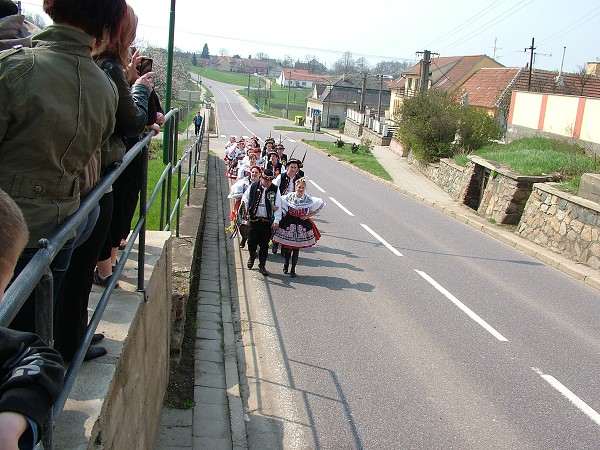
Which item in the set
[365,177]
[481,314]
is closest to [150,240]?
[481,314]

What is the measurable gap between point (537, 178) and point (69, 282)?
56.4ft

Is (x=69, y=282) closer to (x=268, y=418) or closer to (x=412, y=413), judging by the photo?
(x=268, y=418)

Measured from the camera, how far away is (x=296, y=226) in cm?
1131

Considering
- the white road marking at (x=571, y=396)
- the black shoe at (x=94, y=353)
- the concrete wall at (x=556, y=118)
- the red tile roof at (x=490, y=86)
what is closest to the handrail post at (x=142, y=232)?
the black shoe at (x=94, y=353)

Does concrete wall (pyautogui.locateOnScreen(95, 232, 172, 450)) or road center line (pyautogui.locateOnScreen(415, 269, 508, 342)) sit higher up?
concrete wall (pyautogui.locateOnScreen(95, 232, 172, 450))

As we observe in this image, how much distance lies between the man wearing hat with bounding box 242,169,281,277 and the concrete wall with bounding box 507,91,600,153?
1679cm

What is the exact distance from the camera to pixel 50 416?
5.78 feet

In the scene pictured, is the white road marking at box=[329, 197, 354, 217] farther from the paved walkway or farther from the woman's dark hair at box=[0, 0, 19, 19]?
the woman's dark hair at box=[0, 0, 19, 19]

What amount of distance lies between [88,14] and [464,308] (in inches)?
328

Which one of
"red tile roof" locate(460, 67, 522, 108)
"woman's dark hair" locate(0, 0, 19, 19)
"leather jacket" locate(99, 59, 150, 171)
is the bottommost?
"leather jacket" locate(99, 59, 150, 171)

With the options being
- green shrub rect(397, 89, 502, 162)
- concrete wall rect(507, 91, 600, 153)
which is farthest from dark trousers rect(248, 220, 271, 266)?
green shrub rect(397, 89, 502, 162)

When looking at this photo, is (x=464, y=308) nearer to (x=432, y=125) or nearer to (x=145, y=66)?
(x=145, y=66)

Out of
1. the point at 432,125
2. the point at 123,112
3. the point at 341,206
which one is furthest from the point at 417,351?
the point at 432,125

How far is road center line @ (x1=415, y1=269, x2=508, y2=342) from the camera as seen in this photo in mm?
8898
